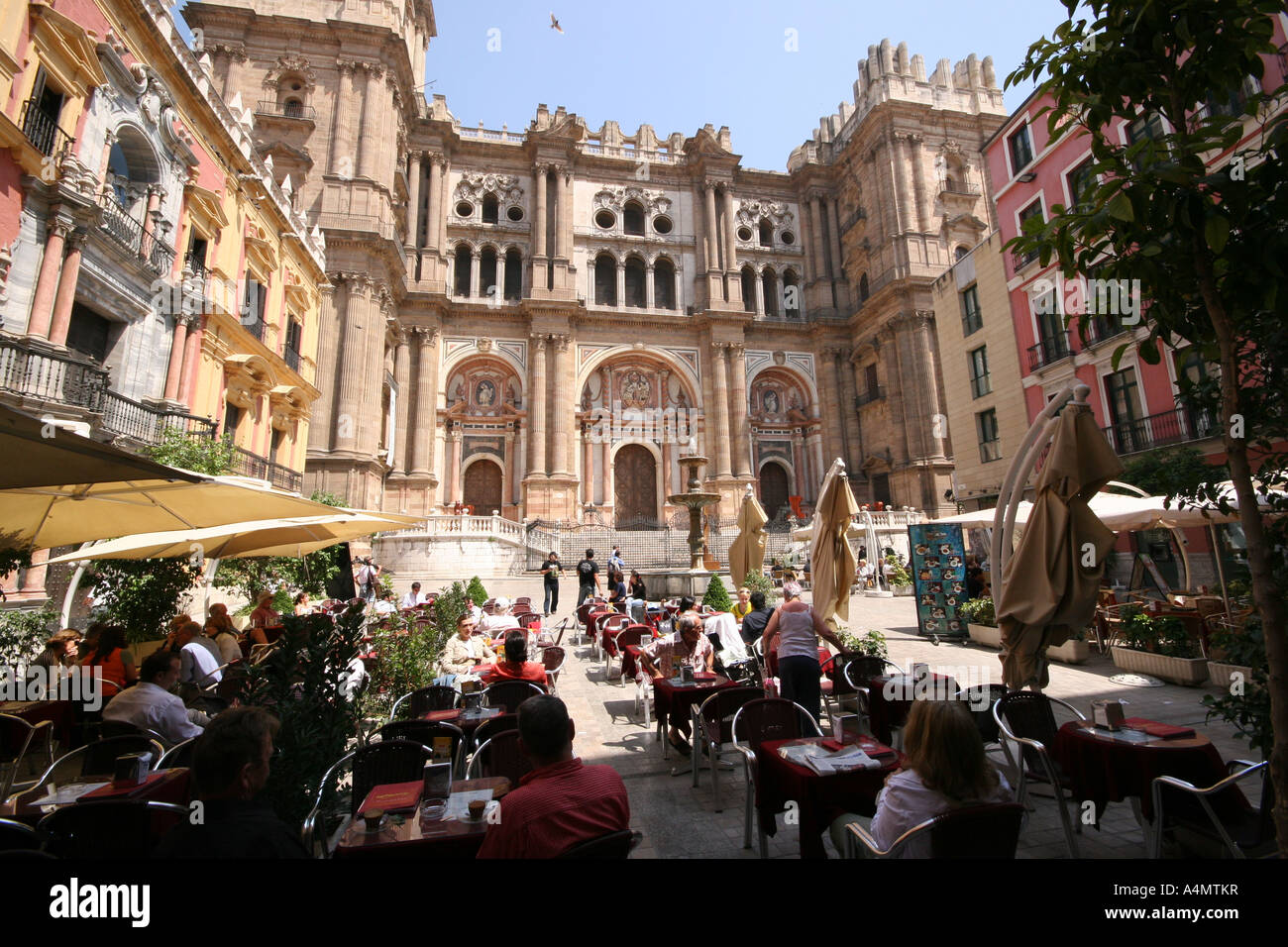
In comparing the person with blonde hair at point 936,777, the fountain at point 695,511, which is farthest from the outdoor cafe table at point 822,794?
the fountain at point 695,511

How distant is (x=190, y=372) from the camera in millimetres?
12859

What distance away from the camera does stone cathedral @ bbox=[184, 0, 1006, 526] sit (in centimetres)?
2516

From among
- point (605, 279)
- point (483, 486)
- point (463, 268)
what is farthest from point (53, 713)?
point (605, 279)

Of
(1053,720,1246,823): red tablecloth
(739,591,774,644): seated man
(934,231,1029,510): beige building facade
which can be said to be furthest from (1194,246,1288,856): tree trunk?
(934,231,1029,510): beige building facade

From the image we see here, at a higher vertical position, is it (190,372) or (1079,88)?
(190,372)

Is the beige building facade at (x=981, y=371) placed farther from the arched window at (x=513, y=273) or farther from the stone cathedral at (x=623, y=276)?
the arched window at (x=513, y=273)

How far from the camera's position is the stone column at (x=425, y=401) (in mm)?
27516

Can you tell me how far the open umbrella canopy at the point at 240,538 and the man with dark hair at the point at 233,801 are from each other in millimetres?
4546

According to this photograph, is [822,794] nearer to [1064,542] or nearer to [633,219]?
[1064,542]

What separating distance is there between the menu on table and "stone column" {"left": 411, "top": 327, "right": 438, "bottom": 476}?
22.2 meters

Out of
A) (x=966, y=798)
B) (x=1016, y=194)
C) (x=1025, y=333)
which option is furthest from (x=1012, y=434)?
(x=966, y=798)
